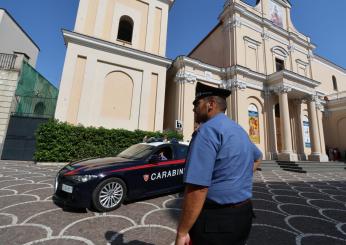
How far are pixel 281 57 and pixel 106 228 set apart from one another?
23.1 meters

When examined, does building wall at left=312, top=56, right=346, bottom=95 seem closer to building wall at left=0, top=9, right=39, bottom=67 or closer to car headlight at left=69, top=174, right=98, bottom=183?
car headlight at left=69, top=174, right=98, bottom=183

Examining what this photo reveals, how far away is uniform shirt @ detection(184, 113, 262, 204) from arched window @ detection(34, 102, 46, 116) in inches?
688

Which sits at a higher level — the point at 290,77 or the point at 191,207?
the point at 290,77

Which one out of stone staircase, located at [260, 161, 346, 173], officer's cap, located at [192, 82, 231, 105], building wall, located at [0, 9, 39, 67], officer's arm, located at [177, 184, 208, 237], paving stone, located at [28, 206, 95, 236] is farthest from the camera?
building wall, located at [0, 9, 39, 67]

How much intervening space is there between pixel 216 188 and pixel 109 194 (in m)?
3.27

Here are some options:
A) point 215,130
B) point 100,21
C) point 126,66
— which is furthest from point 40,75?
point 215,130

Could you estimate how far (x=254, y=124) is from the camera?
17.1 metres

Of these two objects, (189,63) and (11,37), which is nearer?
(189,63)

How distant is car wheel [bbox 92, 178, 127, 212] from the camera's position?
3820 mm

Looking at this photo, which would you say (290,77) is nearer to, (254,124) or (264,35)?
(254,124)

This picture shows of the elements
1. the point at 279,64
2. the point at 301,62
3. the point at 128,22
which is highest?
the point at 301,62

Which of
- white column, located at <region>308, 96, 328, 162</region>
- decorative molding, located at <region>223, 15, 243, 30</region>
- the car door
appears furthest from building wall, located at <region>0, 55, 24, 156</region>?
white column, located at <region>308, 96, 328, 162</region>

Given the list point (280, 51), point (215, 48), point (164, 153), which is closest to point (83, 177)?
point (164, 153)

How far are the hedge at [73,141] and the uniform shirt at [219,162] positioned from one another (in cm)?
904
